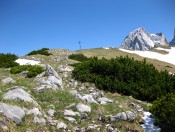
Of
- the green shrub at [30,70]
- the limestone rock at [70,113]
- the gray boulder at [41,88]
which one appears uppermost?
the green shrub at [30,70]

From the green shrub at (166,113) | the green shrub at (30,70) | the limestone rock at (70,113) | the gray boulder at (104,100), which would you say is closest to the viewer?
the green shrub at (166,113)

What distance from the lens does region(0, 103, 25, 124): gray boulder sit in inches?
462

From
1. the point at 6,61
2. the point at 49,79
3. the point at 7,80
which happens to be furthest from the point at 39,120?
the point at 6,61

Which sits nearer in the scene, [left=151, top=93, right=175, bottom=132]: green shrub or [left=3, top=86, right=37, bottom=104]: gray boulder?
[left=151, top=93, right=175, bottom=132]: green shrub

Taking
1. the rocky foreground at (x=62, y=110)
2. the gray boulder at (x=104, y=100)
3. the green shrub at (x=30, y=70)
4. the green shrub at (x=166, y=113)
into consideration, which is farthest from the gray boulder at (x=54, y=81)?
the green shrub at (x=166, y=113)

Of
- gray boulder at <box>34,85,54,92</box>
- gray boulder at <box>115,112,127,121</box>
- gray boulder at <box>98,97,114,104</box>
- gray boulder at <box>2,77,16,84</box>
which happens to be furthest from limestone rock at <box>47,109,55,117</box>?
gray boulder at <box>2,77,16,84</box>

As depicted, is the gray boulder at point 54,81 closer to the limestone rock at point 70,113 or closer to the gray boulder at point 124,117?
the limestone rock at point 70,113

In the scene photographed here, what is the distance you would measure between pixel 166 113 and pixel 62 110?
15.6 feet

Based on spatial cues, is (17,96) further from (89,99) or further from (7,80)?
(7,80)

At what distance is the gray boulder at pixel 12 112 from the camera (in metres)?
11.7

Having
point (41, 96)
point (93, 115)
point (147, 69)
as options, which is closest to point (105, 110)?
point (93, 115)

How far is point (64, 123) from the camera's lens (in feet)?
42.5

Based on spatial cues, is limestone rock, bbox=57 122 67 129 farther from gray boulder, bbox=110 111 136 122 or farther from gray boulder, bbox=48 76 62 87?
gray boulder, bbox=48 76 62 87

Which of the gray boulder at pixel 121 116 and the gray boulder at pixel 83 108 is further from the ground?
the gray boulder at pixel 83 108
